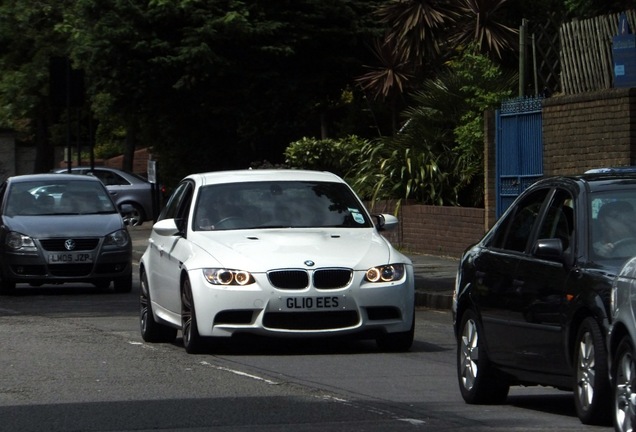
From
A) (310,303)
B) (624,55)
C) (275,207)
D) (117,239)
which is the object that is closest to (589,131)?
(624,55)

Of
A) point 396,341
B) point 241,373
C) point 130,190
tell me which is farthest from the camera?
point 130,190

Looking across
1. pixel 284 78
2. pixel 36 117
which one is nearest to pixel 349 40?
pixel 284 78

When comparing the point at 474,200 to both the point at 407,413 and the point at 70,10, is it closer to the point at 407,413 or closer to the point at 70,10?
the point at 407,413

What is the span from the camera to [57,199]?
22453mm

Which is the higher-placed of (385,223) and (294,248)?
(385,223)

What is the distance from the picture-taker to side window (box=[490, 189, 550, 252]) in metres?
10.1

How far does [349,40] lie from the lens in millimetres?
37125

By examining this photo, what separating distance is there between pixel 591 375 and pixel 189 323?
215 inches

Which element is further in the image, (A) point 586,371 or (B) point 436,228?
(B) point 436,228

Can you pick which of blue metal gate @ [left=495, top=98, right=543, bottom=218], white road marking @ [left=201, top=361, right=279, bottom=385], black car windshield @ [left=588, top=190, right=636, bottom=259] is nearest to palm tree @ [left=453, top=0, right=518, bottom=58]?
blue metal gate @ [left=495, top=98, right=543, bottom=218]

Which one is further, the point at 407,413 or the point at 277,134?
the point at 277,134

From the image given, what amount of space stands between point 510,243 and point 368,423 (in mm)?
1681

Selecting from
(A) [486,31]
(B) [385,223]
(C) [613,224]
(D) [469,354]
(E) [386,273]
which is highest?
(A) [486,31]

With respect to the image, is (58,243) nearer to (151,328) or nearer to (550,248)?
(151,328)
